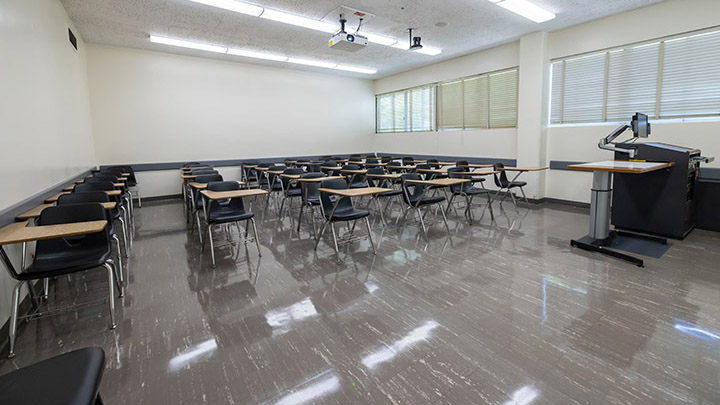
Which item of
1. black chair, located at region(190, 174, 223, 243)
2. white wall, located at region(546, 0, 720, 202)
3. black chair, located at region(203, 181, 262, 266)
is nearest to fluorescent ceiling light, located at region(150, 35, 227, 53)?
black chair, located at region(190, 174, 223, 243)

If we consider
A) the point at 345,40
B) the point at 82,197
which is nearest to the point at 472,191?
the point at 345,40

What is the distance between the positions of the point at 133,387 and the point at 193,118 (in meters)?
8.07

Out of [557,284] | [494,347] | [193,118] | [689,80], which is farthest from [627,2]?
[193,118]

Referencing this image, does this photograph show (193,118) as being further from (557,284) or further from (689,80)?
(689,80)

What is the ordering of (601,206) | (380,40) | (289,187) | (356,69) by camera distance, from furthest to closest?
1. (356,69)
2. (380,40)
3. (289,187)
4. (601,206)

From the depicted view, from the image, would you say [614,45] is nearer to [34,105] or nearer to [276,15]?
[276,15]

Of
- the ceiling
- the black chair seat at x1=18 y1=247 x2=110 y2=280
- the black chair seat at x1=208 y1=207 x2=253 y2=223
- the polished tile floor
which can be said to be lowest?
the polished tile floor

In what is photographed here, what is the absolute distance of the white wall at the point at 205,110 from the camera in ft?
25.5

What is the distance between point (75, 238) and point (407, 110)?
9.33 metres

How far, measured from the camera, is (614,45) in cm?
613

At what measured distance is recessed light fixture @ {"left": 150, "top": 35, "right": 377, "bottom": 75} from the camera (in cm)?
718

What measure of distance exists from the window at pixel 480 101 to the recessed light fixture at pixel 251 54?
2.52m

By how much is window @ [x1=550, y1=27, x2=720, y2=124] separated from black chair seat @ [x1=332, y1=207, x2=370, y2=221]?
5.30 m

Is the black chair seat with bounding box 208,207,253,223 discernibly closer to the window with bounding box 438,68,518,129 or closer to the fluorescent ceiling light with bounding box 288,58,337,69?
the fluorescent ceiling light with bounding box 288,58,337,69
